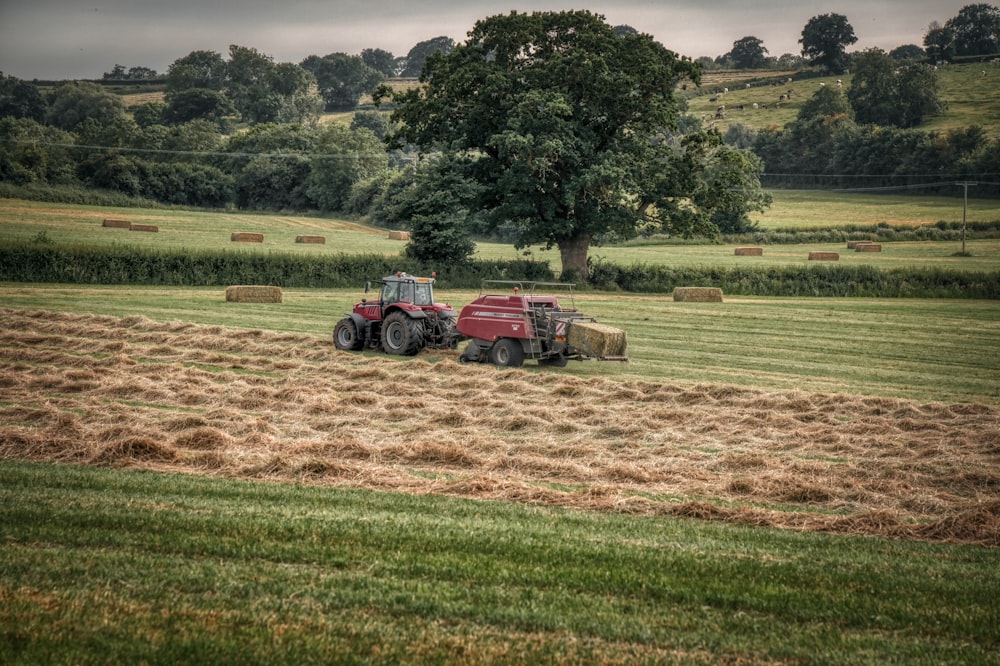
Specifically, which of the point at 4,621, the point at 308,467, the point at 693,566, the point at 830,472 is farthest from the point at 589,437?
the point at 4,621

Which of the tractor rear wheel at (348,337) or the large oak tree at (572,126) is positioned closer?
the tractor rear wheel at (348,337)

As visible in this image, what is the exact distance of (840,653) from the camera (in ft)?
18.6

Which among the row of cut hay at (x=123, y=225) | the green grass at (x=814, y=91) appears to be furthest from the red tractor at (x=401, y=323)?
the green grass at (x=814, y=91)

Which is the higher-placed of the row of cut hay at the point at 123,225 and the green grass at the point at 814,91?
the green grass at the point at 814,91

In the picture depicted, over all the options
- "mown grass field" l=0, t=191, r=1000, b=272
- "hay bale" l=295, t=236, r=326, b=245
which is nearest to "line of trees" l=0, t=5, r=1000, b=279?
"mown grass field" l=0, t=191, r=1000, b=272

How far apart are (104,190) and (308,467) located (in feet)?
253

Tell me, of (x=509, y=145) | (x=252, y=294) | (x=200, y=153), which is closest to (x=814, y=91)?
(x=200, y=153)

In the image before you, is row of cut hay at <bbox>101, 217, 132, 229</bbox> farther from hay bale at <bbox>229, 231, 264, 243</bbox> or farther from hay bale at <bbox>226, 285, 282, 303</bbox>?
hay bale at <bbox>226, 285, 282, 303</bbox>

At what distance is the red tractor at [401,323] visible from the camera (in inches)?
910

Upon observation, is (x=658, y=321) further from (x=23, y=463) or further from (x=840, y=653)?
(x=840, y=653)

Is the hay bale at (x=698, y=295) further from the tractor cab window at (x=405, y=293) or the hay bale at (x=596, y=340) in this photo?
the hay bale at (x=596, y=340)

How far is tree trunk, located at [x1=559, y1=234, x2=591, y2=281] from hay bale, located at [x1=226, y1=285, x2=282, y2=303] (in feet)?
52.9

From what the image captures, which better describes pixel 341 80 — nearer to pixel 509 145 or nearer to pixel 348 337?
pixel 509 145

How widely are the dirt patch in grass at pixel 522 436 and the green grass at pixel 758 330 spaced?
9.55ft
